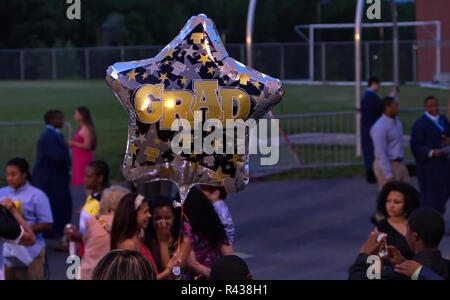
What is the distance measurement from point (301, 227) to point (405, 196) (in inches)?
168

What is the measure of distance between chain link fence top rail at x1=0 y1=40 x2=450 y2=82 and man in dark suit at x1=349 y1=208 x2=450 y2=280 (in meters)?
20.2

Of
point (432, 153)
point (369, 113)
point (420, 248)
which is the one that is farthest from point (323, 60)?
point (420, 248)

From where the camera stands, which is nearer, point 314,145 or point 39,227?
point 39,227

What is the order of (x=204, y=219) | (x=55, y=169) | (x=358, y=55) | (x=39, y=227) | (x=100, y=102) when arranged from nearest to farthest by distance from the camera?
(x=204, y=219) → (x=39, y=227) → (x=55, y=169) → (x=358, y=55) → (x=100, y=102)

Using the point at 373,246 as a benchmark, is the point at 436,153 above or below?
above

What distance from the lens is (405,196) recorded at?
5781 mm

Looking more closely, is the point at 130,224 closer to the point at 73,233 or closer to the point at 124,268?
the point at 73,233

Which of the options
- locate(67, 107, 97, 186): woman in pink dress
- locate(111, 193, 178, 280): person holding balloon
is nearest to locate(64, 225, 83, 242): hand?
locate(111, 193, 178, 280): person holding balloon

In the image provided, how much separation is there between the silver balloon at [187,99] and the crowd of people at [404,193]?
0.94 m

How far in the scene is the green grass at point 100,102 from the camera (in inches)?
694

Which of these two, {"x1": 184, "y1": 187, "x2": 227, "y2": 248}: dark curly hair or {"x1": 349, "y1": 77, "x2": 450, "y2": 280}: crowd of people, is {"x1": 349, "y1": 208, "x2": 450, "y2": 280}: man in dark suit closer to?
{"x1": 349, "y1": 77, "x2": 450, "y2": 280}: crowd of people

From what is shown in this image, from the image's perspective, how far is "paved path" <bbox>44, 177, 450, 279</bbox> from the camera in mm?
8070
